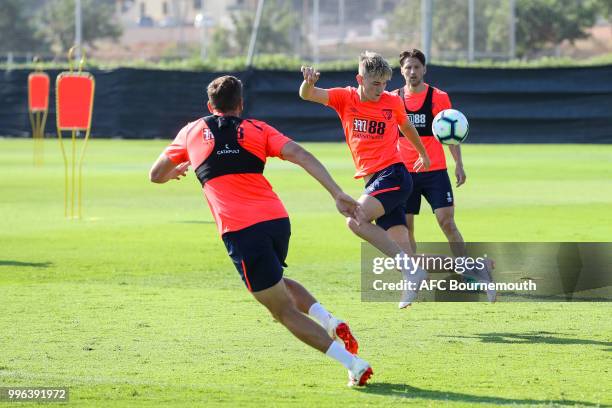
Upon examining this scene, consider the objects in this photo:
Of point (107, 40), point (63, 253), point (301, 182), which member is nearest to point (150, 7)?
point (107, 40)

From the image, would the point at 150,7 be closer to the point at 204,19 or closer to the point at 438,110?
the point at 204,19

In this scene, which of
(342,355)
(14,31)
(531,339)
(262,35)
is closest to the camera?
(342,355)

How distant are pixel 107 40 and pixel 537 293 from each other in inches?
4045

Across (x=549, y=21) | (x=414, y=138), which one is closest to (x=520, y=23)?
(x=549, y=21)

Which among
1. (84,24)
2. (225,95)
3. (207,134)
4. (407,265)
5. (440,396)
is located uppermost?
(225,95)

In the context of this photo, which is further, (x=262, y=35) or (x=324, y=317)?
(x=262, y=35)

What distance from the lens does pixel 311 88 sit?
928 centimetres

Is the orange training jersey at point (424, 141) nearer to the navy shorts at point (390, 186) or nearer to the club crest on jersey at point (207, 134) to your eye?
the navy shorts at point (390, 186)

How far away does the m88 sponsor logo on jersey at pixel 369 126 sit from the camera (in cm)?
962

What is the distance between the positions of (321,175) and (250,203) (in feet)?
1.84

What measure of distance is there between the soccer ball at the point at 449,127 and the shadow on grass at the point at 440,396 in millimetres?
3995

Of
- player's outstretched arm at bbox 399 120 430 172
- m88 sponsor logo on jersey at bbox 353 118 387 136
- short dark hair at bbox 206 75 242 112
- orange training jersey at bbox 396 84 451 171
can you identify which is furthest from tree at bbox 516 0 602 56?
short dark hair at bbox 206 75 242 112

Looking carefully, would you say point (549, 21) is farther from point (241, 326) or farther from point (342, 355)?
point (342, 355)

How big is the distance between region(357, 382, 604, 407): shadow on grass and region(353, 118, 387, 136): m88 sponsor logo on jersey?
116 inches
